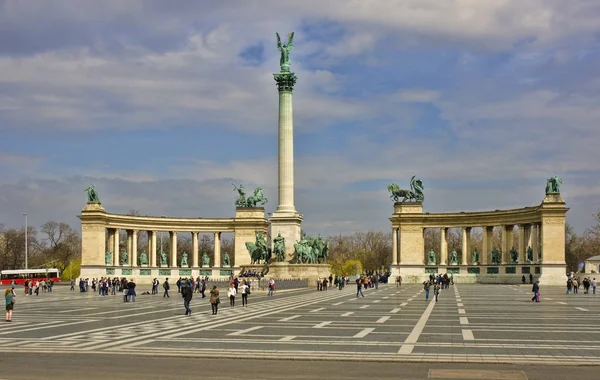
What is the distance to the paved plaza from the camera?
24547 millimetres

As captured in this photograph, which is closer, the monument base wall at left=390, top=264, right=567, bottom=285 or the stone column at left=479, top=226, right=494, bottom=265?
the monument base wall at left=390, top=264, right=567, bottom=285

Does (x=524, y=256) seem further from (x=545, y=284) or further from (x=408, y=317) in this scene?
(x=408, y=317)

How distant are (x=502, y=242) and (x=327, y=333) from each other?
89044mm

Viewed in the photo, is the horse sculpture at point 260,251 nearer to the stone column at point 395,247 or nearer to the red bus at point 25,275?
the stone column at point 395,247

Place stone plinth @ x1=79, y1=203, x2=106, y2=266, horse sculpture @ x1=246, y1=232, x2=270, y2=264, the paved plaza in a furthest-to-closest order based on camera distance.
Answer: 1. stone plinth @ x1=79, y1=203, x2=106, y2=266
2. horse sculpture @ x1=246, y1=232, x2=270, y2=264
3. the paved plaza

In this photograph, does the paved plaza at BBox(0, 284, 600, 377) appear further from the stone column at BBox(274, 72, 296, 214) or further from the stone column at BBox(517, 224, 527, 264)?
the stone column at BBox(517, 224, 527, 264)

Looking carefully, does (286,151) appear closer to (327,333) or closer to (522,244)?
(522,244)

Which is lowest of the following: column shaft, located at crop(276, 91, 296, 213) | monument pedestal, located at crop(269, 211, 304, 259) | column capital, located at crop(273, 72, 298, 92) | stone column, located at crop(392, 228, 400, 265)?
stone column, located at crop(392, 228, 400, 265)

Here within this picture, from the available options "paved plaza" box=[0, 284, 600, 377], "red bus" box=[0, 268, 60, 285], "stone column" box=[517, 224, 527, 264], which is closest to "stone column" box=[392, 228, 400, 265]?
"stone column" box=[517, 224, 527, 264]

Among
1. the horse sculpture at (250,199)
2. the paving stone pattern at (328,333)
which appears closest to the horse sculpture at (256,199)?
the horse sculpture at (250,199)

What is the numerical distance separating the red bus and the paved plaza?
71472 millimetres

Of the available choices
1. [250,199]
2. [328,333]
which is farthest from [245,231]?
[328,333]

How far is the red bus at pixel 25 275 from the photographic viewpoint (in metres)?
117

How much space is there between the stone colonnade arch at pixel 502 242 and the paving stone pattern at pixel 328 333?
5273cm
